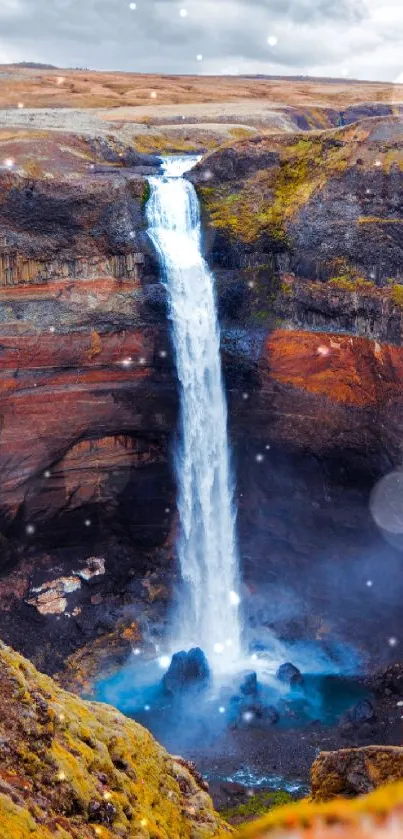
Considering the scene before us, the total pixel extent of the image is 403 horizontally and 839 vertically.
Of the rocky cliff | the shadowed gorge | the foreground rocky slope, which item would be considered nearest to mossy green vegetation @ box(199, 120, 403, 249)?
the shadowed gorge

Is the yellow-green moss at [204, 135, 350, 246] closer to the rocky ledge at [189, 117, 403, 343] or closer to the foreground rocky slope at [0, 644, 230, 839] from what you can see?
the rocky ledge at [189, 117, 403, 343]

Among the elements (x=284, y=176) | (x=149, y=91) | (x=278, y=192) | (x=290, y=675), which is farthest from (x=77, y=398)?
(x=149, y=91)

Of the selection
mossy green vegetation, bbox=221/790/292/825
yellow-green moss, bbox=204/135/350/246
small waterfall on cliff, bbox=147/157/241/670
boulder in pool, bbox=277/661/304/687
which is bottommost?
boulder in pool, bbox=277/661/304/687

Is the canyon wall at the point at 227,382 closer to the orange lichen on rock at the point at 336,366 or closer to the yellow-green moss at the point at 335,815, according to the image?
the orange lichen on rock at the point at 336,366

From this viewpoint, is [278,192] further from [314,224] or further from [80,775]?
[80,775]

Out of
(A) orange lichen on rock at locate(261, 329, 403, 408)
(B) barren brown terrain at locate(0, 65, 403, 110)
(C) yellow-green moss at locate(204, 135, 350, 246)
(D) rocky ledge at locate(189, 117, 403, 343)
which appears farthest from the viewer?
(B) barren brown terrain at locate(0, 65, 403, 110)

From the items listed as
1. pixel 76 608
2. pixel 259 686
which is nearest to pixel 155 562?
pixel 76 608
